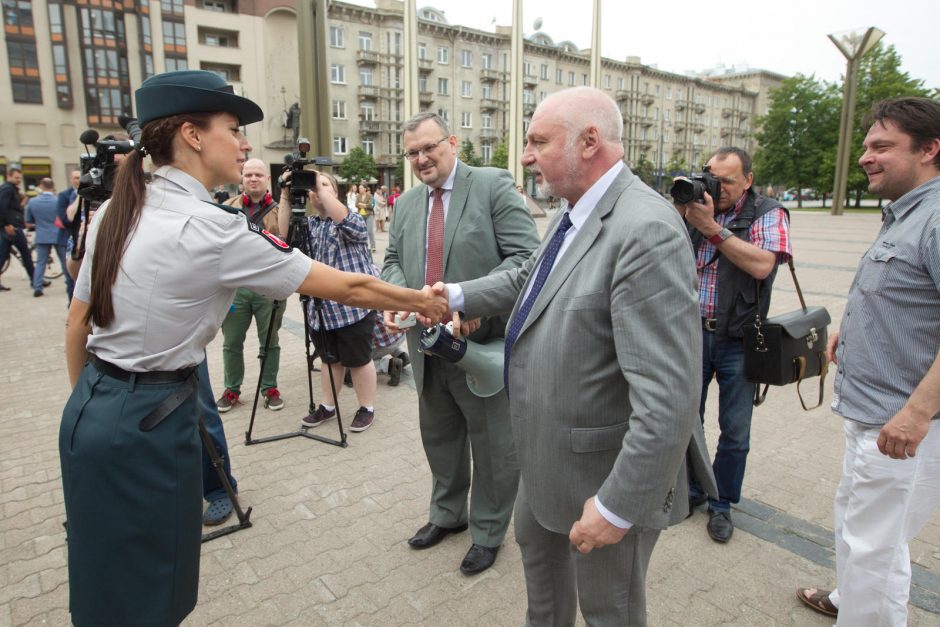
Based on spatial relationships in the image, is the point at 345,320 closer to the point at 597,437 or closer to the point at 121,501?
the point at 121,501

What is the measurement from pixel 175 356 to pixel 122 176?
0.61 meters

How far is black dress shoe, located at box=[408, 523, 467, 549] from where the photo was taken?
3250 millimetres

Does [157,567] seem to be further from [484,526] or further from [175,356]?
[484,526]

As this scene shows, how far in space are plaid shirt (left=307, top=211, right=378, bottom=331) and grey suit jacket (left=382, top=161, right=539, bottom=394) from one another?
5.32ft

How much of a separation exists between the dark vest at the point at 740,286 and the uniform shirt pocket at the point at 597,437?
1.82 meters

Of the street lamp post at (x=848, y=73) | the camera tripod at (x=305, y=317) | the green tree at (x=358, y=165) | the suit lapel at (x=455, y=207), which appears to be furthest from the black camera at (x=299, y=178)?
the green tree at (x=358, y=165)

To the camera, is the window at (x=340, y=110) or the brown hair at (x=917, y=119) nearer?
the brown hair at (x=917, y=119)

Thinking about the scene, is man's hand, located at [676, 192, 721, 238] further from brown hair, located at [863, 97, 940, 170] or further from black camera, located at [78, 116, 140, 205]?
black camera, located at [78, 116, 140, 205]


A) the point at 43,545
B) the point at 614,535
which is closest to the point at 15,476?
the point at 43,545

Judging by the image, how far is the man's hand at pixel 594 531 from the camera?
1604mm

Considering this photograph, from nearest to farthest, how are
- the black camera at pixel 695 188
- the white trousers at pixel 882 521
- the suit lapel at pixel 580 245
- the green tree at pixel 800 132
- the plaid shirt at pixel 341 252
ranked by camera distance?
the suit lapel at pixel 580 245
the white trousers at pixel 882 521
the black camera at pixel 695 188
the plaid shirt at pixel 341 252
the green tree at pixel 800 132

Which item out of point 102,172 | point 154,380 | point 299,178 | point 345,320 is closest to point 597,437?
point 154,380

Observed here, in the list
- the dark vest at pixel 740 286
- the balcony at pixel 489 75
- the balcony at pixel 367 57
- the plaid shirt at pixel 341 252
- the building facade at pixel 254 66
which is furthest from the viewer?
the balcony at pixel 489 75

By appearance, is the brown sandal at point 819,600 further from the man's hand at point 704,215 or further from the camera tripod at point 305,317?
the camera tripod at point 305,317
